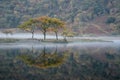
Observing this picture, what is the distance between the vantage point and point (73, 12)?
180 metres

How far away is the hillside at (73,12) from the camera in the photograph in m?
163

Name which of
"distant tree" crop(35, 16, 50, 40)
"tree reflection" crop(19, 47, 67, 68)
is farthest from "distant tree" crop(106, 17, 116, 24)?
"tree reflection" crop(19, 47, 67, 68)

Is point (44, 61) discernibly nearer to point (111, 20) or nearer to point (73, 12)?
point (111, 20)

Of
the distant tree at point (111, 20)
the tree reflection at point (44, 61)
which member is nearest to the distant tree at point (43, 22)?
the tree reflection at point (44, 61)

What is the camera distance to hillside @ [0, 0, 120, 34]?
163m

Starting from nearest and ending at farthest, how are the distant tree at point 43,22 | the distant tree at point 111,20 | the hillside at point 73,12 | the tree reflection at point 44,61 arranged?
the tree reflection at point 44,61 → the distant tree at point 43,22 → the distant tree at point 111,20 → the hillside at point 73,12

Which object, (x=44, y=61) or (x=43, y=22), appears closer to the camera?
(x=44, y=61)

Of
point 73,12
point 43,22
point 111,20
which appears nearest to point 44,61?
point 43,22

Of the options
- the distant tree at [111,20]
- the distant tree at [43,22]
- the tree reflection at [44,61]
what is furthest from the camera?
the distant tree at [111,20]

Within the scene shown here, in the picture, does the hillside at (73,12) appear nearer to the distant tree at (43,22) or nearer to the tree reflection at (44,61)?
the distant tree at (43,22)

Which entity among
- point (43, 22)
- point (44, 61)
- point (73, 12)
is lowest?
point (44, 61)

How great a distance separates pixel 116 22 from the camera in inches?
6275

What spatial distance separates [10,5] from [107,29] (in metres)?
59.3

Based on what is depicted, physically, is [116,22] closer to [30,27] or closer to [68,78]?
[30,27]
